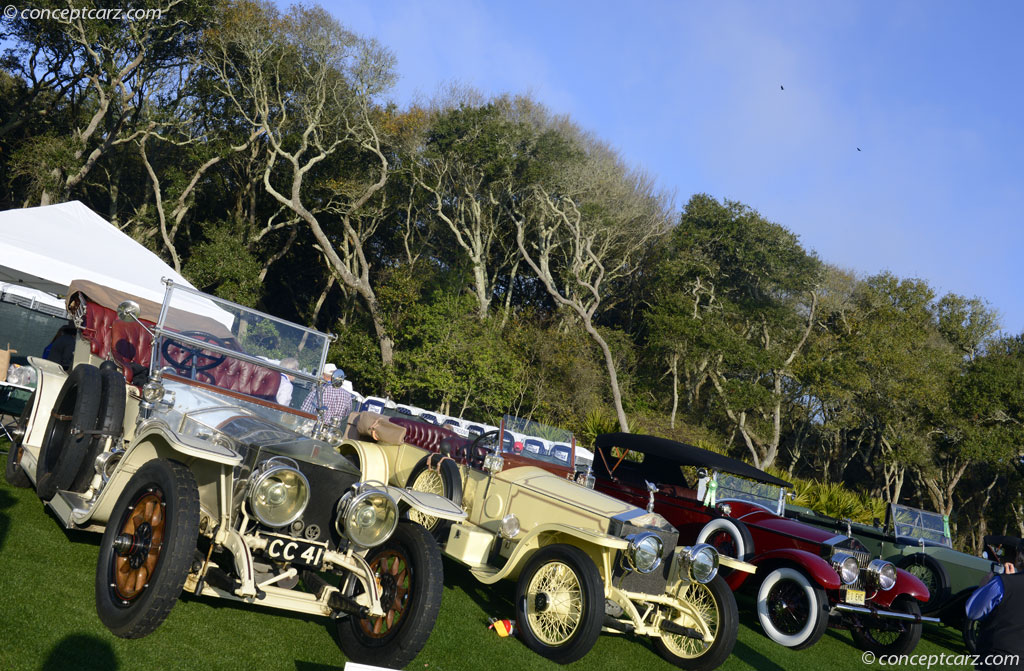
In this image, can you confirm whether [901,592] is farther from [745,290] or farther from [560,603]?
[745,290]

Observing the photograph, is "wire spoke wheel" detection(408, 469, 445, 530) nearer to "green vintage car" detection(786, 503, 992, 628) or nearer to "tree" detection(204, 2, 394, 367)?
"green vintage car" detection(786, 503, 992, 628)

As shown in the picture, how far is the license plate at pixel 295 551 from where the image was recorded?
14.1 feet

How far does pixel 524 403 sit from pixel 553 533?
1782cm

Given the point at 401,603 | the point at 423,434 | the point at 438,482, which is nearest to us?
the point at 401,603

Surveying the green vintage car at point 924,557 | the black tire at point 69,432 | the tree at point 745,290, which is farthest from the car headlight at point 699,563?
the tree at point 745,290

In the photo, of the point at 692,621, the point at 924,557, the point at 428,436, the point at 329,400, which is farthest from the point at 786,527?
the point at 329,400

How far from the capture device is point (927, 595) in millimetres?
7902

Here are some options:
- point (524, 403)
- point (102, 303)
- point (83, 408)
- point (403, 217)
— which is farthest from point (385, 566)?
point (403, 217)

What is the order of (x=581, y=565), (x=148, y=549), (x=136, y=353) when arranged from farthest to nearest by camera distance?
(x=136, y=353), (x=581, y=565), (x=148, y=549)

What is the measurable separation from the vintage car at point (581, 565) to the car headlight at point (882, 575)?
220cm

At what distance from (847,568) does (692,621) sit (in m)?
2.47

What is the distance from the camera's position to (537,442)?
8.77 m

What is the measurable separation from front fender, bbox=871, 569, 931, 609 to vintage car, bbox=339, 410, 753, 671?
94.0 inches

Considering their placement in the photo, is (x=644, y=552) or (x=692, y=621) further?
(x=692, y=621)
